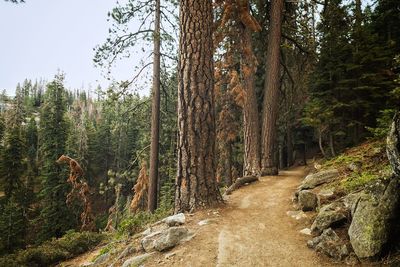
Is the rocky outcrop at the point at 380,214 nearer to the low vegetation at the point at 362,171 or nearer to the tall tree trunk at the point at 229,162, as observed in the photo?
the low vegetation at the point at 362,171

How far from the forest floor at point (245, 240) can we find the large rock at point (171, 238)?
0.11 meters

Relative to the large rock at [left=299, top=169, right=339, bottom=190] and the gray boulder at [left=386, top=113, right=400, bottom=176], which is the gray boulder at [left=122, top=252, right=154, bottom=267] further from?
the large rock at [left=299, top=169, right=339, bottom=190]

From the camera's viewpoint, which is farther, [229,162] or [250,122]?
[229,162]

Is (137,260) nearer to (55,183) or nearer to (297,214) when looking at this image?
(297,214)

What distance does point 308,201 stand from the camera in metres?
5.09

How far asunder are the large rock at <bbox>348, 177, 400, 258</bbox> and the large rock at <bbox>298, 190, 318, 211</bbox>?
5.29ft

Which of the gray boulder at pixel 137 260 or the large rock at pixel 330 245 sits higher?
the large rock at pixel 330 245

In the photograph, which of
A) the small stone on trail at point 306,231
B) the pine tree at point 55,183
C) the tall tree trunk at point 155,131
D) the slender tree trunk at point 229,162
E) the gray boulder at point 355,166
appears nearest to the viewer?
the small stone on trail at point 306,231

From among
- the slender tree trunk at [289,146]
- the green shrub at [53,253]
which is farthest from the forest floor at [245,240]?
the slender tree trunk at [289,146]

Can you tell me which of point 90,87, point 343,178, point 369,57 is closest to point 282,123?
point 369,57

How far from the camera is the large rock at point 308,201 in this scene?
5016 mm

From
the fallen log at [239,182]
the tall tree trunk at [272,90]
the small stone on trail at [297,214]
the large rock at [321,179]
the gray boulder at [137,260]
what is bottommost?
the gray boulder at [137,260]

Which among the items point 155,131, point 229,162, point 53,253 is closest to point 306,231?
point 53,253

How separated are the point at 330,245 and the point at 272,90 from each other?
7332 mm
